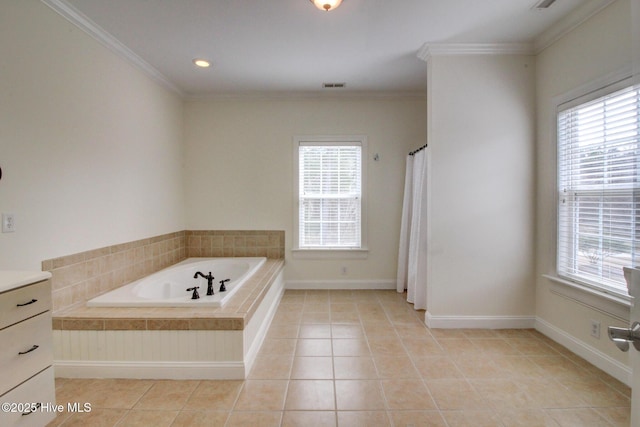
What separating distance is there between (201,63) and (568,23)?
321cm

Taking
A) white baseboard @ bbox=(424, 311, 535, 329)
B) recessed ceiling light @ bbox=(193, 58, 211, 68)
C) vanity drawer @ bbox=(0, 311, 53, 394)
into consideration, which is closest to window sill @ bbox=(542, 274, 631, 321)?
white baseboard @ bbox=(424, 311, 535, 329)

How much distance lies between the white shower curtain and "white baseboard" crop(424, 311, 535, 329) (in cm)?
48

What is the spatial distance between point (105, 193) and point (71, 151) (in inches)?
17.7

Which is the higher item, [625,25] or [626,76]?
[625,25]

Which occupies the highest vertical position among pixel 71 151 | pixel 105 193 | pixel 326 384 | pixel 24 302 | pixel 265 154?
pixel 265 154

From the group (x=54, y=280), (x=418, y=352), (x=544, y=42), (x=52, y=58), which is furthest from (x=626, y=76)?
(x=54, y=280)

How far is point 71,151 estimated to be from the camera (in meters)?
2.24

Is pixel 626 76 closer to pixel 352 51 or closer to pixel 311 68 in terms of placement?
pixel 352 51

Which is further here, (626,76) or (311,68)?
(311,68)

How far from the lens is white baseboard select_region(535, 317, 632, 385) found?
1.98 metres

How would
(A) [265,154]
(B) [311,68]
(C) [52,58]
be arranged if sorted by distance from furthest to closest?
(A) [265,154] → (B) [311,68] → (C) [52,58]

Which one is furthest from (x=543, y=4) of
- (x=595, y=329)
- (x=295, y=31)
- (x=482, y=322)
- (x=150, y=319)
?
(x=150, y=319)

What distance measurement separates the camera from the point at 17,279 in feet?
4.56

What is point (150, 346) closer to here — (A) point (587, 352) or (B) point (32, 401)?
(B) point (32, 401)
